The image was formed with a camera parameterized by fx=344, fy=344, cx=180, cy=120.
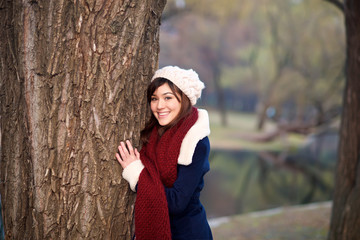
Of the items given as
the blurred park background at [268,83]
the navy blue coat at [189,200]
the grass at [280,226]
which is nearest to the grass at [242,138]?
the blurred park background at [268,83]

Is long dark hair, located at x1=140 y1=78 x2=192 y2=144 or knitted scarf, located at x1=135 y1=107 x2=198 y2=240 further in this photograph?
long dark hair, located at x1=140 y1=78 x2=192 y2=144

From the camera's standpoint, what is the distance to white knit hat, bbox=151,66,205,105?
1985 mm

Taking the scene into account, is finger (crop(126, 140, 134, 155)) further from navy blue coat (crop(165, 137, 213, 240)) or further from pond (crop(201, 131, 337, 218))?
pond (crop(201, 131, 337, 218))

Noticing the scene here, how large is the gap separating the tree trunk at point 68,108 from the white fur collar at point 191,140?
1.03 feet

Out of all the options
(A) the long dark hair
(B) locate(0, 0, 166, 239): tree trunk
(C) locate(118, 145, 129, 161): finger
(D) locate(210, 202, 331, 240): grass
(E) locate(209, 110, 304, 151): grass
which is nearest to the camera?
(B) locate(0, 0, 166, 239): tree trunk

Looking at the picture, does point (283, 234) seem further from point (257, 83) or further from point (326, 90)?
point (257, 83)

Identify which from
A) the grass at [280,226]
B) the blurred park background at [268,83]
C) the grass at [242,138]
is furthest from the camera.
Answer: the grass at [242,138]

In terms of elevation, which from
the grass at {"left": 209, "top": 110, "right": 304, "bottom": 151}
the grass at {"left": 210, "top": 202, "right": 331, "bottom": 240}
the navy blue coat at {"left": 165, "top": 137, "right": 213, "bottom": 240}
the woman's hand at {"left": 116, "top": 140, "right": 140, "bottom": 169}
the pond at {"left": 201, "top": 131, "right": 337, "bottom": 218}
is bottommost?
the pond at {"left": 201, "top": 131, "right": 337, "bottom": 218}

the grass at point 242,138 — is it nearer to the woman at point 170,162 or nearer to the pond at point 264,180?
the pond at point 264,180

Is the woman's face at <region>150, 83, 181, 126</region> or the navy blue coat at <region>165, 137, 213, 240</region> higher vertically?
the woman's face at <region>150, 83, 181, 126</region>

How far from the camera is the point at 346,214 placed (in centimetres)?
374

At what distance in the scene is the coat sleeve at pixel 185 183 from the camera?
189 cm

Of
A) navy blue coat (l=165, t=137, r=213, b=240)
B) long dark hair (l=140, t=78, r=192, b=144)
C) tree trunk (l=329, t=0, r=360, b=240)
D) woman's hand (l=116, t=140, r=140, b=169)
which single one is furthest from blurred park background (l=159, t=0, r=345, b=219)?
woman's hand (l=116, t=140, r=140, b=169)

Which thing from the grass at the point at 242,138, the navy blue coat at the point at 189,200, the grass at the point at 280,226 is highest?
the navy blue coat at the point at 189,200
